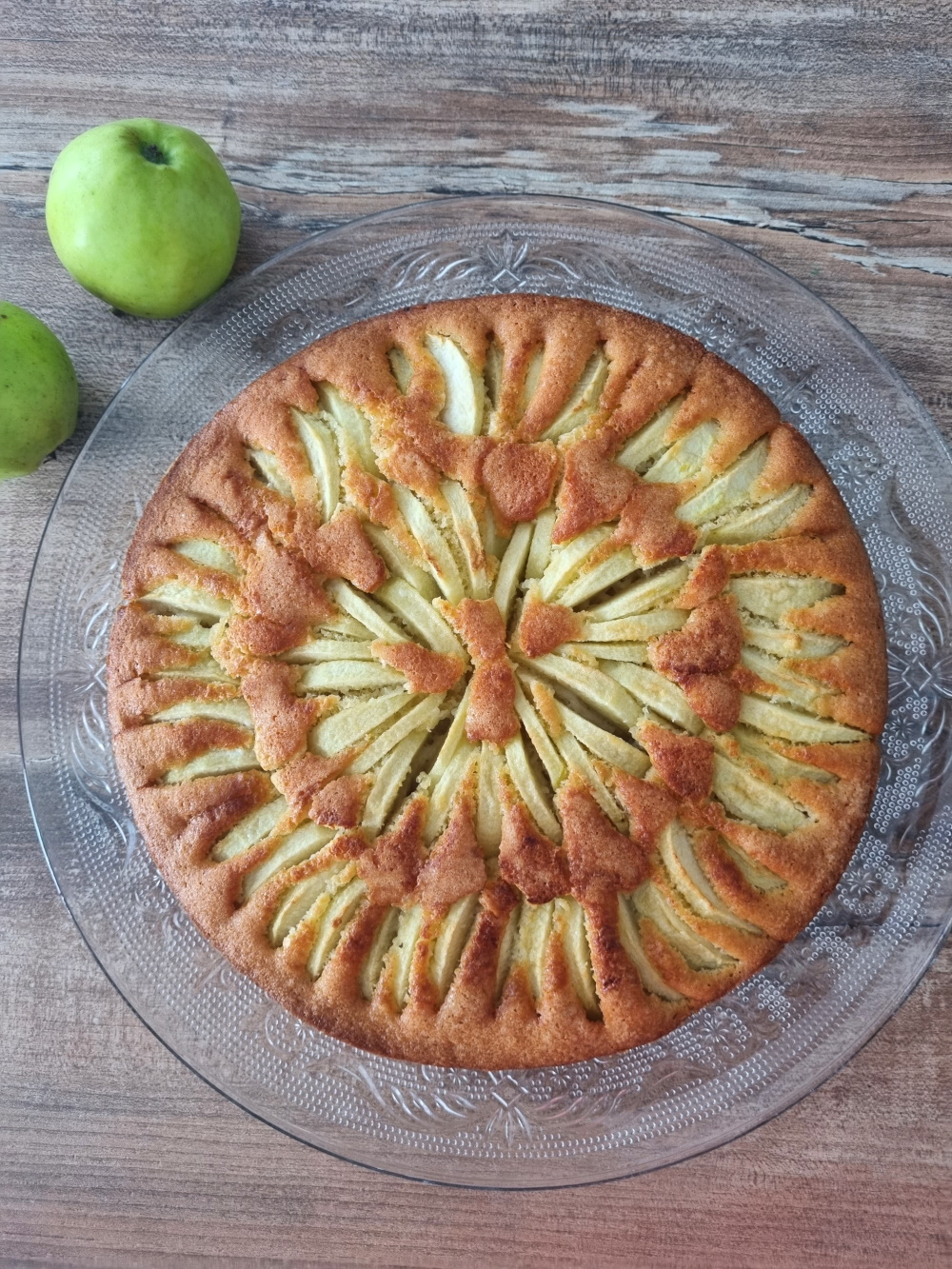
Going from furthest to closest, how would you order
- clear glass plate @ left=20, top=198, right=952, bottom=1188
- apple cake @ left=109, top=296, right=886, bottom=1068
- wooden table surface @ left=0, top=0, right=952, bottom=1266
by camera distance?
wooden table surface @ left=0, top=0, right=952, bottom=1266, clear glass plate @ left=20, top=198, right=952, bottom=1188, apple cake @ left=109, top=296, right=886, bottom=1068

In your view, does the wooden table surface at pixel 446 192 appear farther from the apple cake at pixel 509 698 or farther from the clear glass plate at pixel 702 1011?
the apple cake at pixel 509 698

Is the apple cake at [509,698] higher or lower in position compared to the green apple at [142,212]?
lower

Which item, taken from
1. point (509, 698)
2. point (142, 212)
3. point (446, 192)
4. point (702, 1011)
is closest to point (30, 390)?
point (142, 212)

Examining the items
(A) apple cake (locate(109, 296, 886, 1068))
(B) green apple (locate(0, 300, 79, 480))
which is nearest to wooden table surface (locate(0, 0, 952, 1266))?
(B) green apple (locate(0, 300, 79, 480))

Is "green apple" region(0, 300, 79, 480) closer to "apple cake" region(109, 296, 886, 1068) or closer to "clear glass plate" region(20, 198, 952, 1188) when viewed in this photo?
"clear glass plate" region(20, 198, 952, 1188)

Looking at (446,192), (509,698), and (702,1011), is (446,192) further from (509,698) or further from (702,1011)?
(702,1011)

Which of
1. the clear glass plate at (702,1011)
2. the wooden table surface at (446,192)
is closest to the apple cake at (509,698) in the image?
the clear glass plate at (702,1011)
